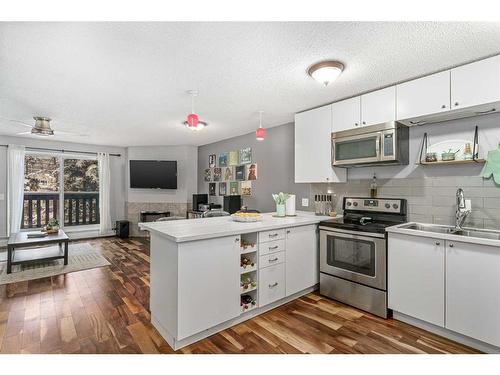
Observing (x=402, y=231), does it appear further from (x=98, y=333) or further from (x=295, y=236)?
(x=98, y=333)

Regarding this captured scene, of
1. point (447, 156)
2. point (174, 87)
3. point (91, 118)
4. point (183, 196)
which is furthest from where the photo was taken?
point (183, 196)

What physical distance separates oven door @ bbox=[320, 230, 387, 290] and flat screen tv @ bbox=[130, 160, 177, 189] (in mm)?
4214

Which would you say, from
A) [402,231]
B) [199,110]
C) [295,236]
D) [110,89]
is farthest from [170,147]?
[402,231]

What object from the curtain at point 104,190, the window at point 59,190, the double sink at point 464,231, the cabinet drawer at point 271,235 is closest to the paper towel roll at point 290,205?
the cabinet drawer at point 271,235

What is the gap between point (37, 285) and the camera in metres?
3.11

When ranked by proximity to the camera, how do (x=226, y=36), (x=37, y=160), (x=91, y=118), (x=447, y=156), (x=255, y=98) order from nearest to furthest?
(x=226, y=36) → (x=447, y=156) → (x=255, y=98) → (x=91, y=118) → (x=37, y=160)

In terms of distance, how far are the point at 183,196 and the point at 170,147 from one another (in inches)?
49.0

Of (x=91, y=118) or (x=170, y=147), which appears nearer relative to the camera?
(x=91, y=118)

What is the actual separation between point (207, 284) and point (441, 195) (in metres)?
2.31

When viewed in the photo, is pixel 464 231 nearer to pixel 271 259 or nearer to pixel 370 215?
pixel 370 215

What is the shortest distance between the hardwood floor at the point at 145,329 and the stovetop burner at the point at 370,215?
2.69ft

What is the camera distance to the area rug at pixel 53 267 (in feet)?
11.1

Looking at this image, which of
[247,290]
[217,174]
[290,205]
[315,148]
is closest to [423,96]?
[315,148]

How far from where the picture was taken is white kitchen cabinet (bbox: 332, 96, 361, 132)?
2715mm
